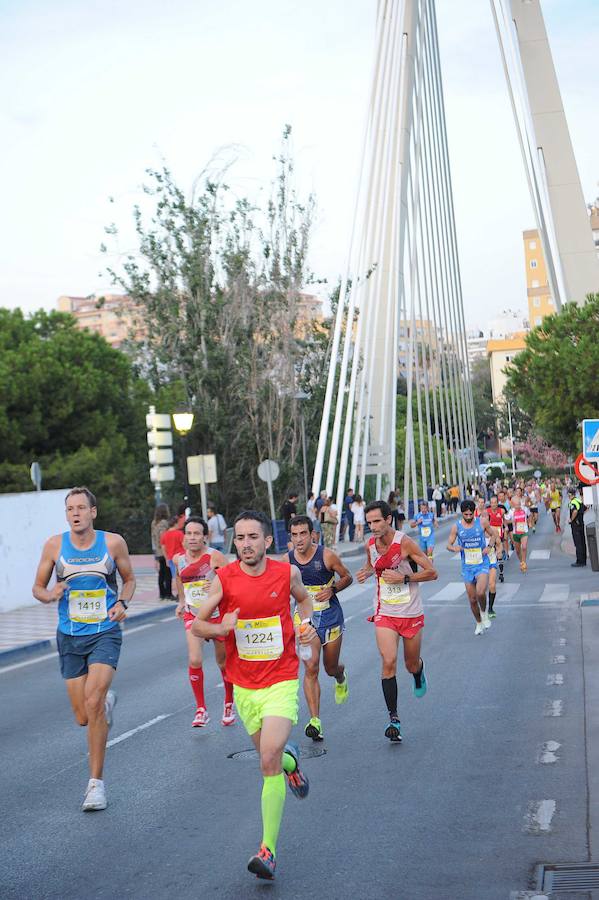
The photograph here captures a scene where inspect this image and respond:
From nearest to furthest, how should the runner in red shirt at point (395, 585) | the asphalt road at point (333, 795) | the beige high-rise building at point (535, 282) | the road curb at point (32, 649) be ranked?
the asphalt road at point (333, 795) → the runner in red shirt at point (395, 585) → the road curb at point (32, 649) → the beige high-rise building at point (535, 282)

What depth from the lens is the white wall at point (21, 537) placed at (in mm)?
24734

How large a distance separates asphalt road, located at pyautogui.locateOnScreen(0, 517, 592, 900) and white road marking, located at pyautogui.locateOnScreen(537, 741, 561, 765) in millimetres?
26

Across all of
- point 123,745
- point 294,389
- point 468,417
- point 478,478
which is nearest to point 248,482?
point 294,389

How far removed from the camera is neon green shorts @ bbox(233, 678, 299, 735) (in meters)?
6.36

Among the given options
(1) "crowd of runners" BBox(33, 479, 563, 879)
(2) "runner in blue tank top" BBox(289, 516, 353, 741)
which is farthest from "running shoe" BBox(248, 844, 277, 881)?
(2) "runner in blue tank top" BBox(289, 516, 353, 741)

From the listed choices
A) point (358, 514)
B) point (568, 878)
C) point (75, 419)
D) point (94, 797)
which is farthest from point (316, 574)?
point (75, 419)

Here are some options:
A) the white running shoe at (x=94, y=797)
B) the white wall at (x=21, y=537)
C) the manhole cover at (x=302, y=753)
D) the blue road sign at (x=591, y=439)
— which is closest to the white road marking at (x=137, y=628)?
the white wall at (x=21, y=537)

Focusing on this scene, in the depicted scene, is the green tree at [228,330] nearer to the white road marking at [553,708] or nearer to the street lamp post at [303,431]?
the street lamp post at [303,431]

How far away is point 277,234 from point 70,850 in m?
36.5

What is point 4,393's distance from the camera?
131 ft

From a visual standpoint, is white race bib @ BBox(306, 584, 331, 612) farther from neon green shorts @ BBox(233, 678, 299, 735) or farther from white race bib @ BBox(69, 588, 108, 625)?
neon green shorts @ BBox(233, 678, 299, 735)

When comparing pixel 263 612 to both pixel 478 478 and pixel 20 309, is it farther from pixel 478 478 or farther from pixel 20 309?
pixel 478 478

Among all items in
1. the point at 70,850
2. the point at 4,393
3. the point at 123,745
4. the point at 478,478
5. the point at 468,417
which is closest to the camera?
the point at 70,850

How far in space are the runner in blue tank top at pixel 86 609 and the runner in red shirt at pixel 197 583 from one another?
8.81 feet
